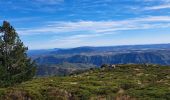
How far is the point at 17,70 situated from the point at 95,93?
169 feet

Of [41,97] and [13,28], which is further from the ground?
[13,28]

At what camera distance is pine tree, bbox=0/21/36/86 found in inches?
3489

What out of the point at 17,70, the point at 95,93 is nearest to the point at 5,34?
the point at 17,70

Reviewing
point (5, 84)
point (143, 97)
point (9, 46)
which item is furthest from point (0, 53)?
point (143, 97)

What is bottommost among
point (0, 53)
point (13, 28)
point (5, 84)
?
point (5, 84)

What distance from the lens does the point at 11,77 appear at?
287ft

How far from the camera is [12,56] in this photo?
9062 cm

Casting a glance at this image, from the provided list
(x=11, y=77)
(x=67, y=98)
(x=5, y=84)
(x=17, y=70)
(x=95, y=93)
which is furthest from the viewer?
(x=17, y=70)

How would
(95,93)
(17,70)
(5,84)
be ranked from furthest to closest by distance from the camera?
(17,70) < (5,84) < (95,93)

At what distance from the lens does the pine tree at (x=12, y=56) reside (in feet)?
291

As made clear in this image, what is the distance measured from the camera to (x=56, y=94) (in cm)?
4056

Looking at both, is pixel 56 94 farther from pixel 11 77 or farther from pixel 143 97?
pixel 11 77

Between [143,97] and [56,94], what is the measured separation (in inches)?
417

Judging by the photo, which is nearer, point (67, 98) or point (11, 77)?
point (67, 98)
